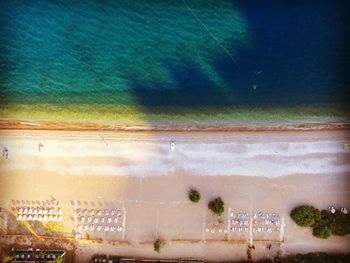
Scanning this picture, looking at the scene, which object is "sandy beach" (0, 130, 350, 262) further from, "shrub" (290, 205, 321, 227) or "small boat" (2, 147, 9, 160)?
"shrub" (290, 205, 321, 227)

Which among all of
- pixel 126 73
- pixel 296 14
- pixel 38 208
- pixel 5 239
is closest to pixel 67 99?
pixel 126 73

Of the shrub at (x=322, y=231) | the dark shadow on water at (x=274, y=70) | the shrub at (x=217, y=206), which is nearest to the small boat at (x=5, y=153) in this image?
the dark shadow on water at (x=274, y=70)

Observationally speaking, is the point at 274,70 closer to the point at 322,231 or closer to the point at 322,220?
the point at 322,220

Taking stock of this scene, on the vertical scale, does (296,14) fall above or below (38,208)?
above

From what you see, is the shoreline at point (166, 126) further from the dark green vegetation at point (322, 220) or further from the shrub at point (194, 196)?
the dark green vegetation at point (322, 220)

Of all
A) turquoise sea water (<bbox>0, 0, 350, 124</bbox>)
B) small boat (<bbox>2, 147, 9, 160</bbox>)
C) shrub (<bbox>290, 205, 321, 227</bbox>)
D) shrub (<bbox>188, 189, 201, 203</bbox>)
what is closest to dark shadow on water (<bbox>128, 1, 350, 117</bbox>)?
turquoise sea water (<bbox>0, 0, 350, 124</bbox>)

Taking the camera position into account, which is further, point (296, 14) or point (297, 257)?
point (296, 14)

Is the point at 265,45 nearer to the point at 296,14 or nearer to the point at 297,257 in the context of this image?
the point at 296,14
